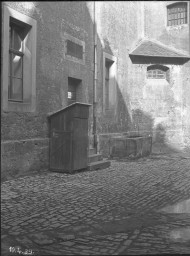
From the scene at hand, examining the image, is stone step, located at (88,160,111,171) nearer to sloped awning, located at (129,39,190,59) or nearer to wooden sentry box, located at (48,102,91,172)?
wooden sentry box, located at (48,102,91,172)

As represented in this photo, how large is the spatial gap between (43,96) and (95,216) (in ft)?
15.6

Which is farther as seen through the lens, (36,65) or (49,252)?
(36,65)

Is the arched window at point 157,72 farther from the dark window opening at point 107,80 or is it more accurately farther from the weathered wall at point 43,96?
the weathered wall at point 43,96

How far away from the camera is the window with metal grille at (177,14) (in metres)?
16.2

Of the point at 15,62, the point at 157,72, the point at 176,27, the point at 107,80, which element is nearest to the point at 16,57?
the point at 15,62

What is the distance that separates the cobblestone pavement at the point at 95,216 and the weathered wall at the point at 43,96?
2.56 feet

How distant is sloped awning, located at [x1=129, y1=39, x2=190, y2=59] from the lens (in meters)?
14.7

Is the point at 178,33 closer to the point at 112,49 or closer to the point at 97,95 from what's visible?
the point at 112,49

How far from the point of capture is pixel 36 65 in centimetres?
772

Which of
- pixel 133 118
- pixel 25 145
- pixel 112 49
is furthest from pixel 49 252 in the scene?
pixel 133 118

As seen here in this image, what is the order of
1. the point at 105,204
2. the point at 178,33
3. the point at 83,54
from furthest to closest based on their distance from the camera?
the point at 178,33, the point at 83,54, the point at 105,204

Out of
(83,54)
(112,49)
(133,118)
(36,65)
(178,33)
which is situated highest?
(178,33)

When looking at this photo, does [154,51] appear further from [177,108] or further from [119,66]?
[177,108]

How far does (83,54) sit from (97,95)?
1754 millimetres
